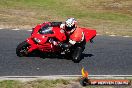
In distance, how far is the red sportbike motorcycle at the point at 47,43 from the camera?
1546cm

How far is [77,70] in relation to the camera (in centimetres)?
1479

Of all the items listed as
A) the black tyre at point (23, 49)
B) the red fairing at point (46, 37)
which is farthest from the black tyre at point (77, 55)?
the black tyre at point (23, 49)

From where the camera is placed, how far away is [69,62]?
620 inches

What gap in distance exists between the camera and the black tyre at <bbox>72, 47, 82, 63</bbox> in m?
15.6

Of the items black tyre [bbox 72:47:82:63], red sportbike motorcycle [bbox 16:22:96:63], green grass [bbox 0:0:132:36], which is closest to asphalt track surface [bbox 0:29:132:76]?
black tyre [bbox 72:47:82:63]

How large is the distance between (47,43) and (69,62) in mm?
1191

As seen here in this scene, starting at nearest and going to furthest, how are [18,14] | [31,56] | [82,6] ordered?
1. [31,56]
2. [18,14]
3. [82,6]

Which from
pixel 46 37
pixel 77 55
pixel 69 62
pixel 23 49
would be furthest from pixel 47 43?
pixel 77 55

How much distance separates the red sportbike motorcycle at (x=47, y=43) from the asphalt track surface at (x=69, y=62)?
0.30 m

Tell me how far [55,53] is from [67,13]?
49.9 feet

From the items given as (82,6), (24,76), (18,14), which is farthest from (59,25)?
(82,6)

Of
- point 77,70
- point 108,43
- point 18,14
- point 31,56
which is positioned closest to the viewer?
point 77,70

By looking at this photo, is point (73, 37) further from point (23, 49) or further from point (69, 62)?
point (23, 49)

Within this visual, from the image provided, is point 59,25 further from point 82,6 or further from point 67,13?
point 82,6
